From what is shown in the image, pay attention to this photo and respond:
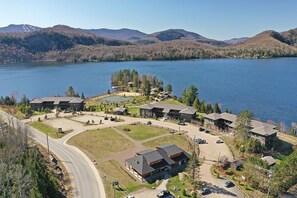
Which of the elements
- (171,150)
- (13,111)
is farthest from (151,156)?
(13,111)

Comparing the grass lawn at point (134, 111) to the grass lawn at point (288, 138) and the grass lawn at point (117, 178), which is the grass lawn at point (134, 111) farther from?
the grass lawn at point (288, 138)

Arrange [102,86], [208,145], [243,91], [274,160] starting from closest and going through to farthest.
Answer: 1. [274,160]
2. [208,145]
3. [243,91]
4. [102,86]

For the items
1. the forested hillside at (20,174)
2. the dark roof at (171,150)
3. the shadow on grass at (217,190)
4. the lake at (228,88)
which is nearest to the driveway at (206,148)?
the shadow on grass at (217,190)

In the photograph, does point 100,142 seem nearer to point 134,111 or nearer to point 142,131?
point 142,131

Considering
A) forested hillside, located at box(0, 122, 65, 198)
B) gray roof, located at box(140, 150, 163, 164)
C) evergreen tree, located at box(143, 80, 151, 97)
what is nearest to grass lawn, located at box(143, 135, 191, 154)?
gray roof, located at box(140, 150, 163, 164)

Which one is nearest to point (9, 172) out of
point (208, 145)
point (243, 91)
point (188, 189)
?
point (188, 189)

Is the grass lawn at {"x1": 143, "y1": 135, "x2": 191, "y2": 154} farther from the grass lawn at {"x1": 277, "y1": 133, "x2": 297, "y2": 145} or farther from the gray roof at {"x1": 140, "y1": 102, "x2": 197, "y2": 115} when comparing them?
the grass lawn at {"x1": 277, "y1": 133, "x2": 297, "y2": 145}

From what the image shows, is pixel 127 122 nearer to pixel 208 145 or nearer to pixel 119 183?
pixel 208 145
